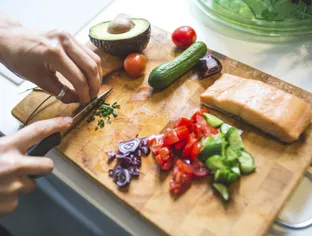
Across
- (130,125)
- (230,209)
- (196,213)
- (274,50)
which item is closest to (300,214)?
(230,209)

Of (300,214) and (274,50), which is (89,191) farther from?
(274,50)

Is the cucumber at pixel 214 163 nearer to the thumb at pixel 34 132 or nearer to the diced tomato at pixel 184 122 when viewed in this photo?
the diced tomato at pixel 184 122

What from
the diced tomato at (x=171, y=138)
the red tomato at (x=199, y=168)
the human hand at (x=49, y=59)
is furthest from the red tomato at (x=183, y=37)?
the red tomato at (x=199, y=168)

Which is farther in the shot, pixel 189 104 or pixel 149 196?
pixel 189 104

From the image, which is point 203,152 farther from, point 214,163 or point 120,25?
point 120,25

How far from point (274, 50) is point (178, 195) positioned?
37.6 inches

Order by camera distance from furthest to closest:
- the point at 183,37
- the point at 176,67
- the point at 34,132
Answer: the point at 183,37 → the point at 176,67 → the point at 34,132

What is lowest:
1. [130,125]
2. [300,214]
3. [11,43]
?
[300,214]

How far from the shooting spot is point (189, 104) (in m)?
1.57

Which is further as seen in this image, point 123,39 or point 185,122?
point 123,39

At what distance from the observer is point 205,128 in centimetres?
142

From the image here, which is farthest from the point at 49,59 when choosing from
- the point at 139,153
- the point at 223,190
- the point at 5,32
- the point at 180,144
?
the point at 223,190

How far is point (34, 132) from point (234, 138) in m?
0.73

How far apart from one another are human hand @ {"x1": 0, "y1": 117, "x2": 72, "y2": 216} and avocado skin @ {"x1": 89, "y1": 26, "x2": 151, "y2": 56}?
0.60m
